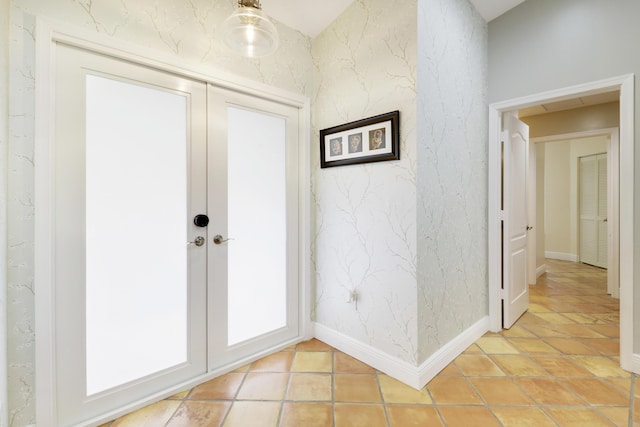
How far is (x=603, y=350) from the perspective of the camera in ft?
7.36

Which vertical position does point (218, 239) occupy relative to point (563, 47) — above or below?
below

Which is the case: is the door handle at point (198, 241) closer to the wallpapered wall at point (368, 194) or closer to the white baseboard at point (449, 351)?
the wallpapered wall at point (368, 194)

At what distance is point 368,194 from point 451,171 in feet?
2.17

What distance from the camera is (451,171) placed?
2.15 m

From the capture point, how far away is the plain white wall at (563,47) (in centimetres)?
195

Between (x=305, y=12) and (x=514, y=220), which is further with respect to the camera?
(x=514, y=220)

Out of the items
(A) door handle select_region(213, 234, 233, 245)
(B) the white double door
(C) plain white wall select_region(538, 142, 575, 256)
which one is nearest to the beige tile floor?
(B) the white double door

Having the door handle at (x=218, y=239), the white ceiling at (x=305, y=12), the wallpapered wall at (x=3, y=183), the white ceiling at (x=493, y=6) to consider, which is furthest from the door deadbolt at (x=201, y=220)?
the white ceiling at (x=493, y=6)

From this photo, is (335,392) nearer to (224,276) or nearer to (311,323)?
(311,323)

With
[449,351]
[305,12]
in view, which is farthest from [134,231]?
[449,351]

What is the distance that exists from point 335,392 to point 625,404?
168cm

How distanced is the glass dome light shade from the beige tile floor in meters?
2.03

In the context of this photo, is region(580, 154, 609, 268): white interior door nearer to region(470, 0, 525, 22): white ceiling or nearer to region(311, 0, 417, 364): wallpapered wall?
region(470, 0, 525, 22): white ceiling

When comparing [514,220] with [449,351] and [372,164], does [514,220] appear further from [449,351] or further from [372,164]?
[372,164]
